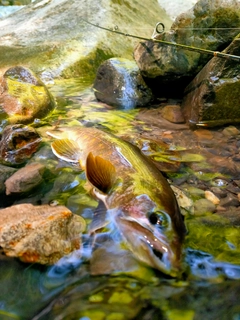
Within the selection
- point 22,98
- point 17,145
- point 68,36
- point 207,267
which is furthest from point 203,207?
point 68,36

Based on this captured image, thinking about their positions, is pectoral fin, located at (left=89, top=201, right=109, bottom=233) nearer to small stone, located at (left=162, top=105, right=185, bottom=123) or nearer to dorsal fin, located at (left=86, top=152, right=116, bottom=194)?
dorsal fin, located at (left=86, top=152, right=116, bottom=194)

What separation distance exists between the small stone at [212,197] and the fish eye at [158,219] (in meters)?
0.91

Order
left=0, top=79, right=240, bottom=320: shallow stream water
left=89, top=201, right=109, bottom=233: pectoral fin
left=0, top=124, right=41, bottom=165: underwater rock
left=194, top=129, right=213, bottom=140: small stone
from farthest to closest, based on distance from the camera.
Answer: left=194, top=129, right=213, bottom=140: small stone → left=0, top=124, right=41, bottom=165: underwater rock → left=89, top=201, right=109, bottom=233: pectoral fin → left=0, top=79, right=240, bottom=320: shallow stream water

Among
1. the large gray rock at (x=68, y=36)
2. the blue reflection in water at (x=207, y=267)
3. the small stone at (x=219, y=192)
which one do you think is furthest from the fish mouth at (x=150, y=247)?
the large gray rock at (x=68, y=36)

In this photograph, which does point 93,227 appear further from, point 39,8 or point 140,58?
point 39,8

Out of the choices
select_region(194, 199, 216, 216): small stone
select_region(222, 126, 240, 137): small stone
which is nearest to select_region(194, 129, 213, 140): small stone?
select_region(222, 126, 240, 137): small stone

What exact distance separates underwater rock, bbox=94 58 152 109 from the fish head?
3513 mm

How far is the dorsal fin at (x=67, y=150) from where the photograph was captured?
348 cm

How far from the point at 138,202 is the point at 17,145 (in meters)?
1.90

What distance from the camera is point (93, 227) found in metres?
2.44

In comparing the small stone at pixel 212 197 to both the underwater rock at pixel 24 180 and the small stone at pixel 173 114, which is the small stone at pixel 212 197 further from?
the small stone at pixel 173 114

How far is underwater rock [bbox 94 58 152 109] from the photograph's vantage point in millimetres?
5570

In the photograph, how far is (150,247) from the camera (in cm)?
203

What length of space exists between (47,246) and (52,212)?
28 cm
